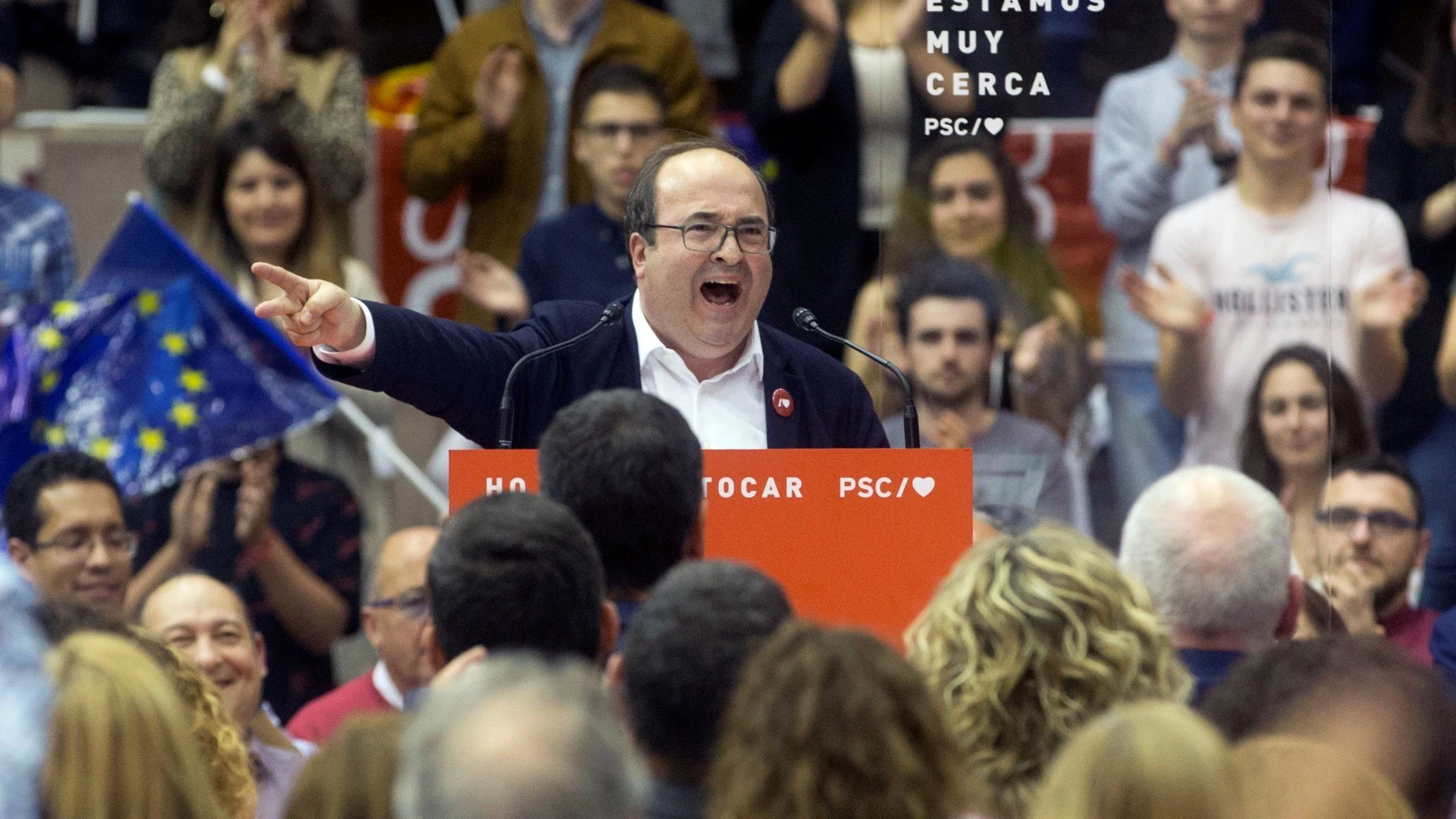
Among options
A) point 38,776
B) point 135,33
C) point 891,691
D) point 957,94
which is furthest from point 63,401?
point 891,691

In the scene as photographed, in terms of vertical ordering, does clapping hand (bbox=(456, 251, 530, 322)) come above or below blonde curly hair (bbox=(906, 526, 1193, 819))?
above

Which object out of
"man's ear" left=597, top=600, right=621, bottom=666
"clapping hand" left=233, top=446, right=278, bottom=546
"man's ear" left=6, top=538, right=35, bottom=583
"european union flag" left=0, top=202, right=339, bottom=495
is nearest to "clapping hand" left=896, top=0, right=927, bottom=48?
"man's ear" left=597, top=600, right=621, bottom=666

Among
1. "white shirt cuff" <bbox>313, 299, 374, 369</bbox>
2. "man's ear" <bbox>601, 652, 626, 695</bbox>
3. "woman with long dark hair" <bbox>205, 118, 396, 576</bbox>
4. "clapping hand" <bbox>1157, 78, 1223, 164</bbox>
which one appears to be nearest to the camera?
"man's ear" <bbox>601, 652, 626, 695</bbox>

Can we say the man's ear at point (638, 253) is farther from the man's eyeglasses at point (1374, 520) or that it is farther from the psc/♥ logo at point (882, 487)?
the man's eyeglasses at point (1374, 520)

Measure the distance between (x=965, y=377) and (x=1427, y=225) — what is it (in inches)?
60.2

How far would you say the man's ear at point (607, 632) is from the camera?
287 cm

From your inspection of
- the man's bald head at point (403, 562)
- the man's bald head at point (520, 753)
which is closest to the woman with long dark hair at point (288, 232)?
the man's bald head at point (403, 562)

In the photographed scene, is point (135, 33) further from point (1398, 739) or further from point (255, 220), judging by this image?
point (1398, 739)

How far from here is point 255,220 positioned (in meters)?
6.04

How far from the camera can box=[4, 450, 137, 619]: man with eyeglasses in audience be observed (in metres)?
4.93

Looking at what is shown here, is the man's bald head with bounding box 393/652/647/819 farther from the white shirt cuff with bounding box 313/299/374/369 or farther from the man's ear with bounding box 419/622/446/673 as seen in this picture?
the white shirt cuff with bounding box 313/299/374/369

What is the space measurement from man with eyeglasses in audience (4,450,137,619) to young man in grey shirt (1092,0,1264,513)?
7.98 ft

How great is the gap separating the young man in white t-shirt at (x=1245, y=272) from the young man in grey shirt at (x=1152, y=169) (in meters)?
0.03

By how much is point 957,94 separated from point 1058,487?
95cm
